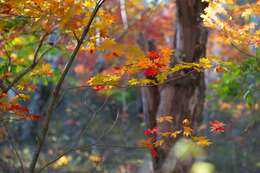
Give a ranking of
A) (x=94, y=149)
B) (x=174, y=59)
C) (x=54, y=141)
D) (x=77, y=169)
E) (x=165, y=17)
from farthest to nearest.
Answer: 1. (x=165, y=17)
2. (x=54, y=141)
3. (x=94, y=149)
4. (x=77, y=169)
5. (x=174, y=59)

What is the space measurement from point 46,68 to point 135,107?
37.2 feet

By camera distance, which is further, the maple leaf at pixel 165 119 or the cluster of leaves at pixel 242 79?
the maple leaf at pixel 165 119

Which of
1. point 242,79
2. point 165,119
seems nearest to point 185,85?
point 165,119

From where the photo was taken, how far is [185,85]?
5328mm

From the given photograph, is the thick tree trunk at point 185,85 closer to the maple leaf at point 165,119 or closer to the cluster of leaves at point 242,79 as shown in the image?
the maple leaf at point 165,119

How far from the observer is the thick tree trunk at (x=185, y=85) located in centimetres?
520

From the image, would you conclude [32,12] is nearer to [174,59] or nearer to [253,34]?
[253,34]

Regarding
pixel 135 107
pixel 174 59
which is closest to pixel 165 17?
pixel 135 107

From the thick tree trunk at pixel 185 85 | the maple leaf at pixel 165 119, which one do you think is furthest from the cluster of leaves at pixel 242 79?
the maple leaf at pixel 165 119

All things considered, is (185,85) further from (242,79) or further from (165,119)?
(242,79)

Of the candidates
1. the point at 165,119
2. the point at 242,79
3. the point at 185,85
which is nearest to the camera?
the point at 165,119

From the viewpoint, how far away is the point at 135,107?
15570mm

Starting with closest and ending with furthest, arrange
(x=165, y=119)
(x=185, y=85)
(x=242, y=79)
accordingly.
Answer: (x=165, y=119), (x=185, y=85), (x=242, y=79)

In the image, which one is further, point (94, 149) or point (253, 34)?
point (94, 149)
